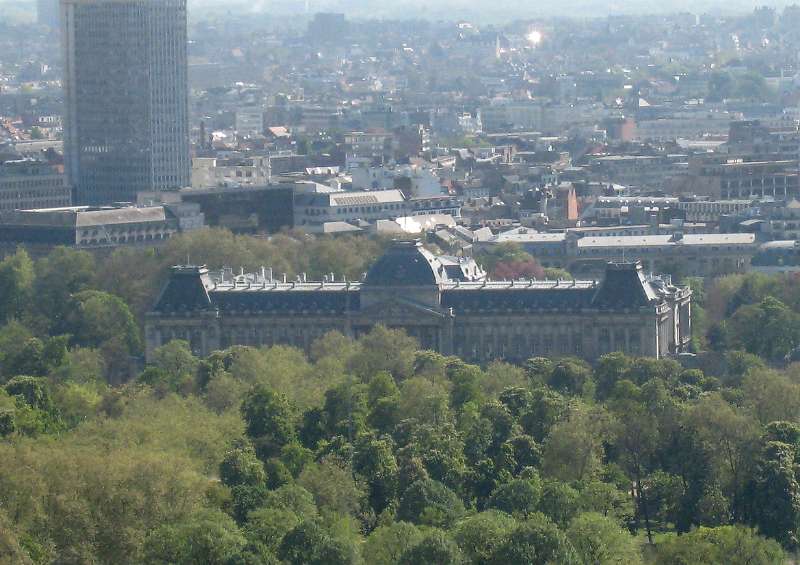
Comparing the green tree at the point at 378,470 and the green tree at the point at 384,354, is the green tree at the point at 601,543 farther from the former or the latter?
the green tree at the point at 384,354

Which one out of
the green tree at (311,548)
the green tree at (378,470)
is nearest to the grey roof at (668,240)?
the green tree at (378,470)

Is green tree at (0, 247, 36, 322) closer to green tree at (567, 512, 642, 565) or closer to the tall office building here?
the tall office building

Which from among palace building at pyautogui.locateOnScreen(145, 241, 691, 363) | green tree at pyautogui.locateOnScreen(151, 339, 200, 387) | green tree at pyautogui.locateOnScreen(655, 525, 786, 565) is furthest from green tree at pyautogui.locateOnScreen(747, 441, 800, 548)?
palace building at pyautogui.locateOnScreen(145, 241, 691, 363)

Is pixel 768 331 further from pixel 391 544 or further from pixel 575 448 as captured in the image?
pixel 391 544

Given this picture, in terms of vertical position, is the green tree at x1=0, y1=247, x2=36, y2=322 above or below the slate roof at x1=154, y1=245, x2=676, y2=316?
below

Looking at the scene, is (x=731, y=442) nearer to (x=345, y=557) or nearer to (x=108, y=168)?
(x=345, y=557)

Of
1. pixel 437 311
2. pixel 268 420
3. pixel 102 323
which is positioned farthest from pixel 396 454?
pixel 102 323
